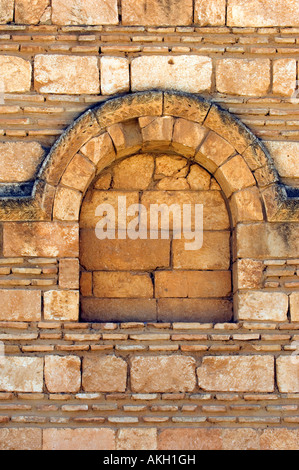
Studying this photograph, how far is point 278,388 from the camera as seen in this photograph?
496 centimetres

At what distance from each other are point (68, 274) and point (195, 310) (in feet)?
3.84

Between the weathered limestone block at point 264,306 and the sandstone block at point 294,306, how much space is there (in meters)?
0.04

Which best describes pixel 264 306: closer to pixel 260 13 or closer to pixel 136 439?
pixel 136 439

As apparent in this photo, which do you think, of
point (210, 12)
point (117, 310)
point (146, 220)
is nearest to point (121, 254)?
point (146, 220)

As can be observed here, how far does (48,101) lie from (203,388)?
277cm

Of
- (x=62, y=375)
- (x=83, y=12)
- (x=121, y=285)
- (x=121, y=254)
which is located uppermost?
(x=83, y=12)

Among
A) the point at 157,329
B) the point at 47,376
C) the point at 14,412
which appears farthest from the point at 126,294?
the point at 14,412

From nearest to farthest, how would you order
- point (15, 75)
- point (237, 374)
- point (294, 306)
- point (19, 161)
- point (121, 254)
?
point (237, 374) < point (294, 306) < point (19, 161) < point (15, 75) < point (121, 254)

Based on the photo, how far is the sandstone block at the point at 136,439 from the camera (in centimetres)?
486

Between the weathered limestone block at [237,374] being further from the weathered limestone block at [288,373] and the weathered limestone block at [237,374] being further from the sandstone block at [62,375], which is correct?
the sandstone block at [62,375]

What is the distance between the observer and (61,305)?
5.00 m

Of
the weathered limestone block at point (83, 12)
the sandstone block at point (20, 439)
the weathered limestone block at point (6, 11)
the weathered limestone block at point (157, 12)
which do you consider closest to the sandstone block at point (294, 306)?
the sandstone block at point (20, 439)

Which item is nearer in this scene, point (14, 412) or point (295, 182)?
point (14, 412)

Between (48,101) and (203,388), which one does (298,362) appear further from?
(48,101)
